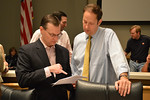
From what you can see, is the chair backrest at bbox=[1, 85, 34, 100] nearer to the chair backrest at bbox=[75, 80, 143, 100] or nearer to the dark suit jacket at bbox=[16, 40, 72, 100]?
the dark suit jacket at bbox=[16, 40, 72, 100]

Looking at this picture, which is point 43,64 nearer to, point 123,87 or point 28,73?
point 28,73

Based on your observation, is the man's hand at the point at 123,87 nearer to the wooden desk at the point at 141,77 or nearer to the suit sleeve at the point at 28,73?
the suit sleeve at the point at 28,73

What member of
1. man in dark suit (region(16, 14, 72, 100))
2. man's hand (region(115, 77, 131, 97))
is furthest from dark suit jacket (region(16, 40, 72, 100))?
man's hand (region(115, 77, 131, 97))

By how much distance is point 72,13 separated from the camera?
594 centimetres

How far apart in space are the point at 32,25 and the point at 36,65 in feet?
14.0

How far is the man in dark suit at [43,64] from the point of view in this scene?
1558 mm

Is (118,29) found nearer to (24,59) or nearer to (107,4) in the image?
(107,4)

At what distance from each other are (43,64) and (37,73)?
12cm

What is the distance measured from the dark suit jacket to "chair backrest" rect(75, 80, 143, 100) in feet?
0.68

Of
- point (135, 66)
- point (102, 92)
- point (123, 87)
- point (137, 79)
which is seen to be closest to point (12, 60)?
point (135, 66)

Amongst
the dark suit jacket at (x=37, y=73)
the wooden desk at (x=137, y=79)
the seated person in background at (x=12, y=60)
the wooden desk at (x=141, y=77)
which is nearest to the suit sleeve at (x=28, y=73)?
the dark suit jacket at (x=37, y=73)

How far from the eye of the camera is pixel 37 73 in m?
1.55

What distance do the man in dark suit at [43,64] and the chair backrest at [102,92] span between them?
0.18 meters

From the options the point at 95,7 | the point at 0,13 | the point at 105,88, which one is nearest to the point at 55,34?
the point at 95,7
